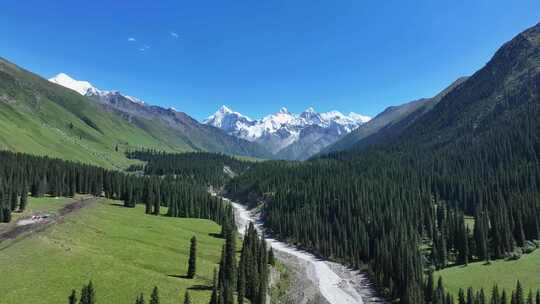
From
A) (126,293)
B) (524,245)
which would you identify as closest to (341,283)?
(524,245)

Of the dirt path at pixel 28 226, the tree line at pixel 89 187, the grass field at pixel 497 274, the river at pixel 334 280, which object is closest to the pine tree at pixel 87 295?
the dirt path at pixel 28 226

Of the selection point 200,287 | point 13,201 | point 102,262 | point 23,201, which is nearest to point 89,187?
point 23,201

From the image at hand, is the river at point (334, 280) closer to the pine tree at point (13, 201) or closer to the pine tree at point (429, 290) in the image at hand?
the pine tree at point (429, 290)

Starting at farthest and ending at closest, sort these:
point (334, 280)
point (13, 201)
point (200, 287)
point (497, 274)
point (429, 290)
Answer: point (334, 280)
point (13, 201)
point (497, 274)
point (429, 290)
point (200, 287)

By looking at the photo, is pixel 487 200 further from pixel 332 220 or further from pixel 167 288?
pixel 167 288

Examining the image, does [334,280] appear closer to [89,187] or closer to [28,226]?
[28,226]

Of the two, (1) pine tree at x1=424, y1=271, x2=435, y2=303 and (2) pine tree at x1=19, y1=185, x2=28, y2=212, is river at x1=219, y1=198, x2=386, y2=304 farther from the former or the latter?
(2) pine tree at x1=19, y1=185, x2=28, y2=212
